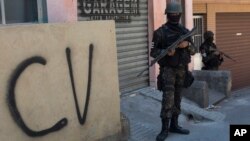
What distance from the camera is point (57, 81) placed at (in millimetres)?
4676

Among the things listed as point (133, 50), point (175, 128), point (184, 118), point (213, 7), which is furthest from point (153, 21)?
point (213, 7)

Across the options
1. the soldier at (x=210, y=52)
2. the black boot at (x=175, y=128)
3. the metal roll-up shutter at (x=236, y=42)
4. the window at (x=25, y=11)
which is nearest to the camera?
the black boot at (x=175, y=128)

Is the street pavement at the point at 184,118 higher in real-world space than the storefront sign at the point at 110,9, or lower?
lower

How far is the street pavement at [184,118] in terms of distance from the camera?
613 cm

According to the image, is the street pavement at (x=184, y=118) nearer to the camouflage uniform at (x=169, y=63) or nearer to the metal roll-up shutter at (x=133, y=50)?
the metal roll-up shutter at (x=133, y=50)

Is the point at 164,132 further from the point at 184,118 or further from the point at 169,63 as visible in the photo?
the point at 184,118

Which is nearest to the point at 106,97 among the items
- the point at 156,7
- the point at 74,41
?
the point at 74,41

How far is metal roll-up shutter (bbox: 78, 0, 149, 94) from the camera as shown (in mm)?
8039

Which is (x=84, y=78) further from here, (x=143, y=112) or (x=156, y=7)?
(x=156, y=7)

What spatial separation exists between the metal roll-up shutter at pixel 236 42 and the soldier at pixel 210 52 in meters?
3.59

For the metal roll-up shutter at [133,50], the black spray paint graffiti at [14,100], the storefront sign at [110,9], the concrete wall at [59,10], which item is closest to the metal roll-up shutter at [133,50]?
the metal roll-up shutter at [133,50]

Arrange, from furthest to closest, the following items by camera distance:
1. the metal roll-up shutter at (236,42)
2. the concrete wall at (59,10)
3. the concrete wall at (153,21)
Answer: the metal roll-up shutter at (236,42), the concrete wall at (153,21), the concrete wall at (59,10)

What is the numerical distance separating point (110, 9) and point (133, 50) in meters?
0.98

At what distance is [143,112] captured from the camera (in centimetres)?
711
